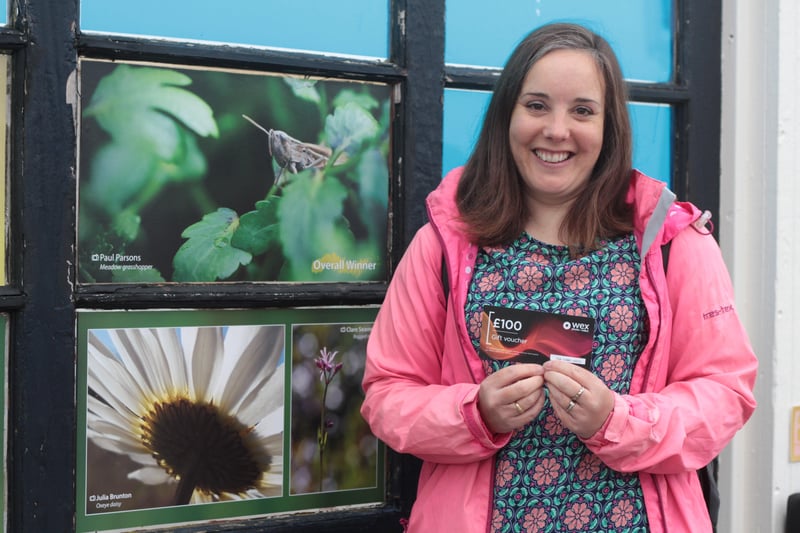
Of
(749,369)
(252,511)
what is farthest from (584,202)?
(252,511)

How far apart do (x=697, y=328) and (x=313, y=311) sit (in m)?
0.99

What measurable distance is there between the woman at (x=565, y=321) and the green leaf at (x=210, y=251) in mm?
498

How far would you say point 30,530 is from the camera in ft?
6.65

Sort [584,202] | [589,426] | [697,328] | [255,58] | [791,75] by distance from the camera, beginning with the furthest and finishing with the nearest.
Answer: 1. [791,75]
2. [255,58]
3. [584,202]
4. [697,328]
5. [589,426]

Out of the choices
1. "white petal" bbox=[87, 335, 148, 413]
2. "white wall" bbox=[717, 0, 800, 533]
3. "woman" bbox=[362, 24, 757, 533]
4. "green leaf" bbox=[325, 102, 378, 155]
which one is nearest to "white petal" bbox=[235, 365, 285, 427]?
Answer: "white petal" bbox=[87, 335, 148, 413]

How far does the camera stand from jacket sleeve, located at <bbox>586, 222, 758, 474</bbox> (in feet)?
5.33

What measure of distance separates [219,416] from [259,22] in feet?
3.19

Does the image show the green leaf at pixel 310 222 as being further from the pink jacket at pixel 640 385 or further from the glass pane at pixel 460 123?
the pink jacket at pixel 640 385

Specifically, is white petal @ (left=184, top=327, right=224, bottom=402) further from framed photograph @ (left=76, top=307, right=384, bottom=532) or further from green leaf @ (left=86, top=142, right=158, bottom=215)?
green leaf @ (left=86, top=142, right=158, bottom=215)

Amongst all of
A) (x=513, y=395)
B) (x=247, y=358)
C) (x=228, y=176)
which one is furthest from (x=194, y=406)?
(x=513, y=395)

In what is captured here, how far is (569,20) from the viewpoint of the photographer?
93.1 inches

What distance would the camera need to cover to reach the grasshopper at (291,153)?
2.24m

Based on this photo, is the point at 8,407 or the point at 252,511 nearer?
the point at 8,407

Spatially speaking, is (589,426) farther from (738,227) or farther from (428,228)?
(738,227)
